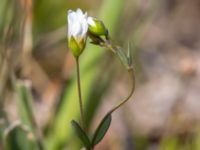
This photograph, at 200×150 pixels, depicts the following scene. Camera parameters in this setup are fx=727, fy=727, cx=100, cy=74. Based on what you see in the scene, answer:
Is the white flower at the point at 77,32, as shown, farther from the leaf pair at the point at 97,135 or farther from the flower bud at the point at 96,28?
the leaf pair at the point at 97,135

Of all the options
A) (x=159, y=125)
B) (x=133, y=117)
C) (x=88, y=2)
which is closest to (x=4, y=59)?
(x=133, y=117)

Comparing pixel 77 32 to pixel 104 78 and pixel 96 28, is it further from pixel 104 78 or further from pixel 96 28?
pixel 104 78

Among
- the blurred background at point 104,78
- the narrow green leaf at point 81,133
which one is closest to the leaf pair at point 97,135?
the narrow green leaf at point 81,133

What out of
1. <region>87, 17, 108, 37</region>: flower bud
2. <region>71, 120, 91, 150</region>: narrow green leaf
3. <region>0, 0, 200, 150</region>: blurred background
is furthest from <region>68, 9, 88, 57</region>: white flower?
<region>0, 0, 200, 150</region>: blurred background

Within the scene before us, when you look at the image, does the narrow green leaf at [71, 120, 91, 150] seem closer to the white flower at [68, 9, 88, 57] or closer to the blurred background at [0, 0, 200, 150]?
the white flower at [68, 9, 88, 57]

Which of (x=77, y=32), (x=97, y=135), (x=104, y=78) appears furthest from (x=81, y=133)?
(x=104, y=78)

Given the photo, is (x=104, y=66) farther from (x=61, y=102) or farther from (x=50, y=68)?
(x=50, y=68)
